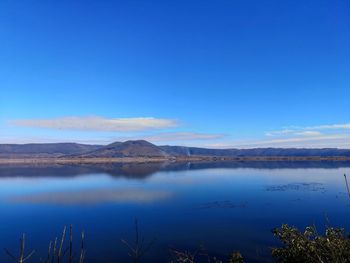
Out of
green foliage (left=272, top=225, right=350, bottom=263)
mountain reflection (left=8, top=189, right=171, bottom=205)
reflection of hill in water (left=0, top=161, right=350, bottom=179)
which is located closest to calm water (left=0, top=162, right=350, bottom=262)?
mountain reflection (left=8, top=189, right=171, bottom=205)

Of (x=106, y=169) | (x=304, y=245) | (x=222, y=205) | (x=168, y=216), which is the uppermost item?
(x=106, y=169)

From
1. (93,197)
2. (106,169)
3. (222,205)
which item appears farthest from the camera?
(106,169)

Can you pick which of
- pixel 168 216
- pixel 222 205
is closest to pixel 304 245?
pixel 168 216

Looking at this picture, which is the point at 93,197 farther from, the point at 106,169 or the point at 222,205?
the point at 106,169

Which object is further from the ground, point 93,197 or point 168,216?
point 93,197

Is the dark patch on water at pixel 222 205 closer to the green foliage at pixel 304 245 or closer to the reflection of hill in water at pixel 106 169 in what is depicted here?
the green foliage at pixel 304 245

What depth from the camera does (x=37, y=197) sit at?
3031 cm

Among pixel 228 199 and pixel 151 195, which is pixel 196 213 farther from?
pixel 151 195

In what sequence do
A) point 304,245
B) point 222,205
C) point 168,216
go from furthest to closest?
point 222,205 → point 168,216 → point 304,245

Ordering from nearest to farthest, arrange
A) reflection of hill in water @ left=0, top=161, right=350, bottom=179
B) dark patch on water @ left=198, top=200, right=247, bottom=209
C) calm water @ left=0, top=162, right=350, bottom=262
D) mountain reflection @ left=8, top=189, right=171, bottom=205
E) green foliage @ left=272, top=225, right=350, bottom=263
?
green foliage @ left=272, top=225, right=350, bottom=263, calm water @ left=0, top=162, right=350, bottom=262, dark patch on water @ left=198, top=200, right=247, bottom=209, mountain reflection @ left=8, top=189, right=171, bottom=205, reflection of hill in water @ left=0, top=161, right=350, bottom=179

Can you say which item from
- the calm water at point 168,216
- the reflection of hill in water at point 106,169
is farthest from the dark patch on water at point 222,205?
the reflection of hill in water at point 106,169

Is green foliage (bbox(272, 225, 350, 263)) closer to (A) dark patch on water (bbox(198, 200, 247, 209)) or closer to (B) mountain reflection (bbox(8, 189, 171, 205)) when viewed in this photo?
(A) dark patch on water (bbox(198, 200, 247, 209))

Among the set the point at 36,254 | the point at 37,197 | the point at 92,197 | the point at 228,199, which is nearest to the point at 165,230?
the point at 36,254

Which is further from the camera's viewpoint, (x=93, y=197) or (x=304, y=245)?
(x=93, y=197)
